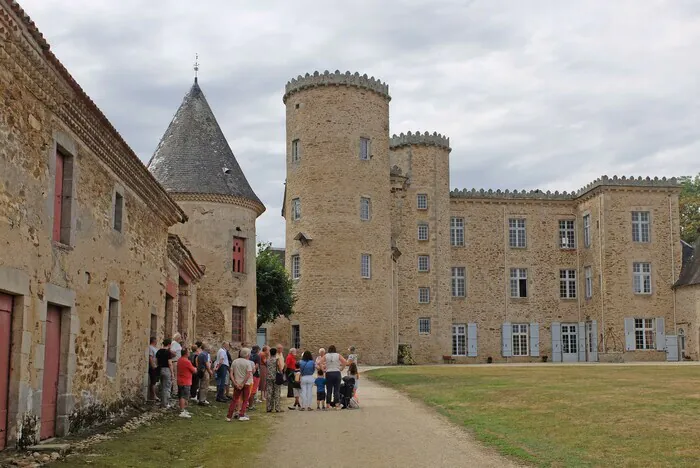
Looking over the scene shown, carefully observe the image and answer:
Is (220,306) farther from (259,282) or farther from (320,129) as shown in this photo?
(320,129)

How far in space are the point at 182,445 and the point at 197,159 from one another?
1765cm

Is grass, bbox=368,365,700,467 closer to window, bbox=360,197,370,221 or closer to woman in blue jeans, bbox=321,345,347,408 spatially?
woman in blue jeans, bbox=321,345,347,408

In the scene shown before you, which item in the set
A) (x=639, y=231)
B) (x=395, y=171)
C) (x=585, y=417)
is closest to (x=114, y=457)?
(x=585, y=417)

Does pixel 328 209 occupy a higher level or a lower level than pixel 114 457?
higher

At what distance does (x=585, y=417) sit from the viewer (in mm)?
14156

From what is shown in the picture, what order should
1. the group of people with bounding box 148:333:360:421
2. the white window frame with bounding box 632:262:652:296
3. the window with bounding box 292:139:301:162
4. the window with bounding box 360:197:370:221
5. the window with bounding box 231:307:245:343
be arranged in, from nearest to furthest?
the group of people with bounding box 148:333:360:421 → the window with bounding box 231:307:245:343 → the window with bounding box 360:197:370:221 → the window with bounding box 292:139:301:162 → the white window frame with bounding box 632:262:652:296

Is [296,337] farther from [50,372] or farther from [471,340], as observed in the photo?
[50,372]

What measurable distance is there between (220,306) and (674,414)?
669 inches

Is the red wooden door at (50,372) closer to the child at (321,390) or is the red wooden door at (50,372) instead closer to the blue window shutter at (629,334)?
the child at (321,390)

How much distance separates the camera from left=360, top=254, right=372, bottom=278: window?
44188mm

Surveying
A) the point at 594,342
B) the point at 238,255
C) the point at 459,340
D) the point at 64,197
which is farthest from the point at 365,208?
the point at 64,197

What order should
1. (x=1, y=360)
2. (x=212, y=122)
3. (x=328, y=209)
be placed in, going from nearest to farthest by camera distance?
(x=1, y=360) → (x=212, y=122) → (x=328, y=209)

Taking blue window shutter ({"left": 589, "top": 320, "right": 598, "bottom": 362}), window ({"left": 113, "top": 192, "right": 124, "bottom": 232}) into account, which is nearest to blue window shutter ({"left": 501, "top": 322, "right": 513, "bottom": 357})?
blue window shutter ({"left": 589, "top": 320, "right": 598, "bottom": 362})

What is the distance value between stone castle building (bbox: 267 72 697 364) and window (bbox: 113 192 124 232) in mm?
28777
